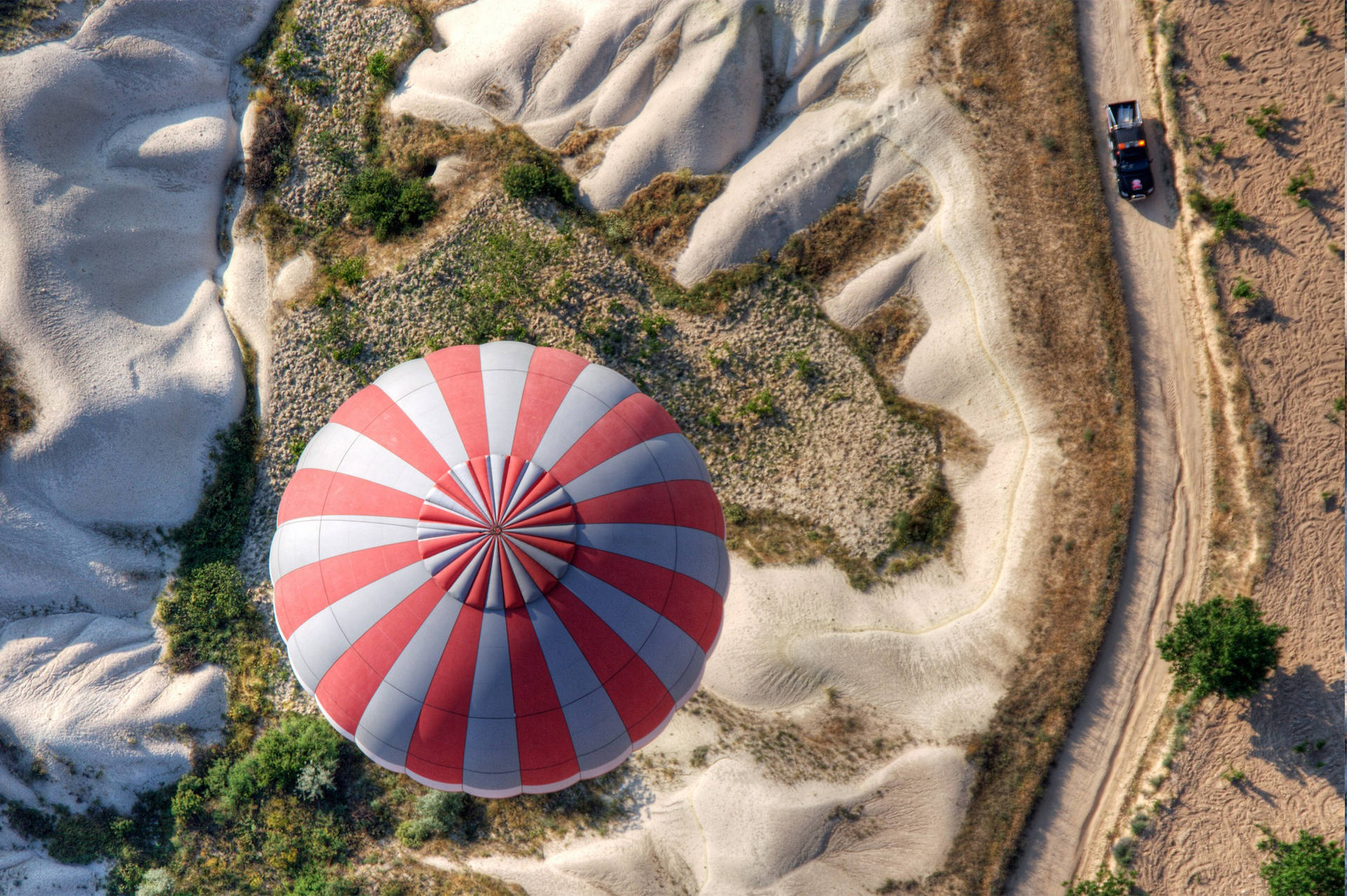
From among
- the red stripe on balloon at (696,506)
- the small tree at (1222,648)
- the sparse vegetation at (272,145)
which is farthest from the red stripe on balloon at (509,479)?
the small tree at (1222,648)

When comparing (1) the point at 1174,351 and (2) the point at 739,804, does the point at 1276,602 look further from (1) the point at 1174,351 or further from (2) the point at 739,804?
(2) the point at 739,804

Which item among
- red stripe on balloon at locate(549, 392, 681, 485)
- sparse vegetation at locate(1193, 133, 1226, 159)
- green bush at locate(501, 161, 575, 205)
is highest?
green bush at locate(501, 161, 575, 205)

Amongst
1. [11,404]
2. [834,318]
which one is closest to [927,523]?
[834,318]

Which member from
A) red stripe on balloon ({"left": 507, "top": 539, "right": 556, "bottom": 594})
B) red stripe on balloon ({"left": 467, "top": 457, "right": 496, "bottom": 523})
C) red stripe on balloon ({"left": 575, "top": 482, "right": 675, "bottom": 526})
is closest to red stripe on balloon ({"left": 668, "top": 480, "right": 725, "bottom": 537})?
red stripe on balloon ({"left": 575, "top": 482, "right": 675, "bottom": 526})

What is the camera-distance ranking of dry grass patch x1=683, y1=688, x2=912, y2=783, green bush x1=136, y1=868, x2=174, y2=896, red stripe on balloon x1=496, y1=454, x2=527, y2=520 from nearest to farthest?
red stripe on balloon x1=496, y1=454, x2=527, y2=520 → dry grass patch x1=683, y1=688, x2=912, y2=783 → green bush x1=136, y1=868, x2=174, y2=896

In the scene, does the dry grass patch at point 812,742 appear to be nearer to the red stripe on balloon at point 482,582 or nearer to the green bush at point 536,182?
the red stripe on balloon at point 482,582

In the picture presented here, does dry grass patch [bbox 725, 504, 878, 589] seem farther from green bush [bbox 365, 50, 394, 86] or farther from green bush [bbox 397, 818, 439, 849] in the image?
green bush [bbox 365, 50, 394, 86]
